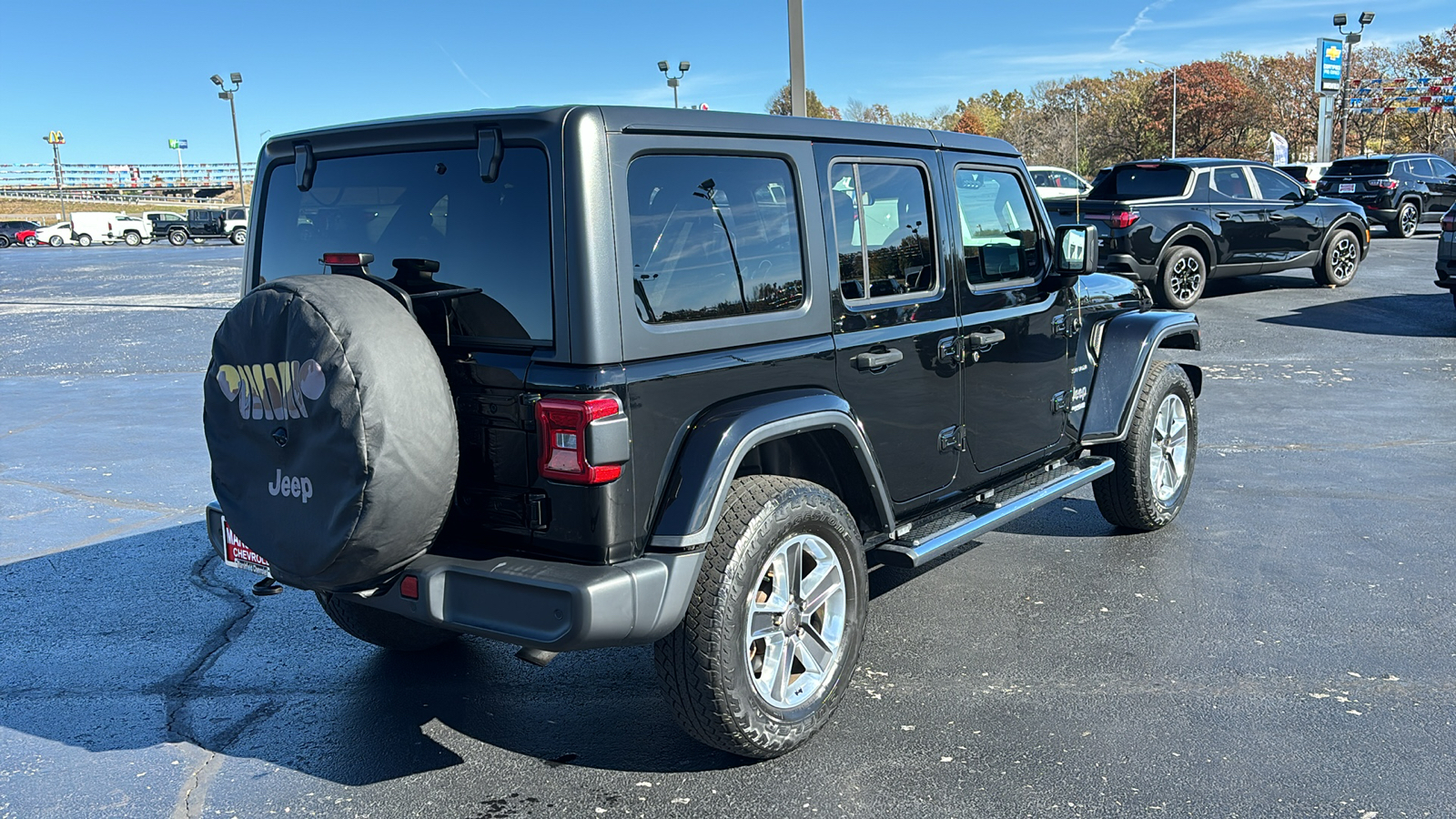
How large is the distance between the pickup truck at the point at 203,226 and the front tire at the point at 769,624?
5622cm

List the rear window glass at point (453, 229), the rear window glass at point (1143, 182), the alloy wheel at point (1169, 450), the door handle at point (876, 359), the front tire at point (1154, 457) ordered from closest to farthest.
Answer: the rear window glass at point (453, 229) < the door handle at point (876, 359) < the front tire at point (1154, 457) < the alloy wheel at point (1169, 450) < the rear window glass at point (1143, 182)

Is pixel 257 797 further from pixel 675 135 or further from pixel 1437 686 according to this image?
pixel 1437 686

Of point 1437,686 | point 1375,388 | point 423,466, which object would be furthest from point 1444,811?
point 1375,388

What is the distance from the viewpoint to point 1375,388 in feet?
31.3

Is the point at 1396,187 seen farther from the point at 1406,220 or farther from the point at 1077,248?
the point at 1077,248

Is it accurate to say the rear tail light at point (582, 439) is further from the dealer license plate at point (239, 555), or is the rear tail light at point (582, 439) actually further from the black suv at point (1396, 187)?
the black suv at point (1396, 187)

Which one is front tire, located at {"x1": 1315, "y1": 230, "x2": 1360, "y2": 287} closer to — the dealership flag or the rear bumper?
the rear bumper

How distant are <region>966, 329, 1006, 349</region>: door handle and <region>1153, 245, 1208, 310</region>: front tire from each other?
10283 millimetres

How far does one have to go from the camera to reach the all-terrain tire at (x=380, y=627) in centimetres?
432

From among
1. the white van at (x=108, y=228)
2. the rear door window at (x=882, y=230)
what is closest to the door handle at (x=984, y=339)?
the rear door window at (x=882, y=230)

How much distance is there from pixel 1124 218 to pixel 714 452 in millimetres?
11704

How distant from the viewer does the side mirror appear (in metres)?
4.83

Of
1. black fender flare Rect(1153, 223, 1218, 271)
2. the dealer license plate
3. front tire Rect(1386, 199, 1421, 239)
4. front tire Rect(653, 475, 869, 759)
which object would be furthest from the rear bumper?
front tire Rect(1386, 199, 1421, 239)

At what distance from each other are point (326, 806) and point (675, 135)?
7.20ft
